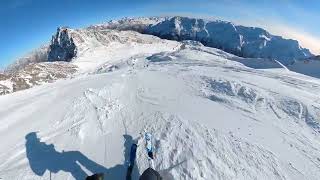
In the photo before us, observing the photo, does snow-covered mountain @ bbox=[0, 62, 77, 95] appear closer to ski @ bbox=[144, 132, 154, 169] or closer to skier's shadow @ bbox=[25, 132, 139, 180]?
skier's shadow @ bbox=[25, 132, 139, 180]

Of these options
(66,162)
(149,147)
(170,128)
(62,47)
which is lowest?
(62,47)

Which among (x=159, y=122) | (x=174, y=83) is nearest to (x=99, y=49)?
(x=174, y=83)

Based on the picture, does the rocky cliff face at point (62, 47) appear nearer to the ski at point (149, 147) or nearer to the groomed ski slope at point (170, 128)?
the groomed ski slope at point (170, 128)

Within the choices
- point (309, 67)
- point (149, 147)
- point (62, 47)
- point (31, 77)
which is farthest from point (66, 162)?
point (62, 47)

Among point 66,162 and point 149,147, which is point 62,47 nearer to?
point 66,162

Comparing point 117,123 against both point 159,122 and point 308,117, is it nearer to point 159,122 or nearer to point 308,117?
point 159,122

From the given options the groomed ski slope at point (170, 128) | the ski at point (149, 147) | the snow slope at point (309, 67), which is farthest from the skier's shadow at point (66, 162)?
the snow slope at point (309, 67)
